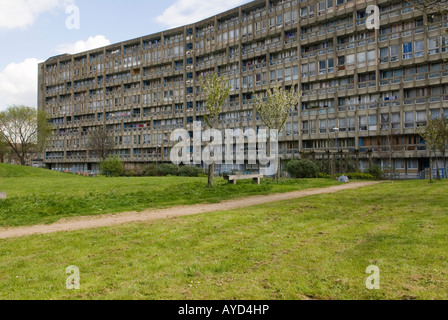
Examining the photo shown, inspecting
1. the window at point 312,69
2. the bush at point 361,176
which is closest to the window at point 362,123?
the window at point 312,69

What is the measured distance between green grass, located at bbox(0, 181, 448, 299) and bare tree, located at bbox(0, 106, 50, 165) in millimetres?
73525

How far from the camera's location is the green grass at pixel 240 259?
527cm

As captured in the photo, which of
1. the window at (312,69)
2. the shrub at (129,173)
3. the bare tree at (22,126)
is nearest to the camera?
the shrub at (129,173)

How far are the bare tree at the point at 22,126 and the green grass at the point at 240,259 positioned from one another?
73.5 m

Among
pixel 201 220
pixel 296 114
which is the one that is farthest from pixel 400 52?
pixel 201 220

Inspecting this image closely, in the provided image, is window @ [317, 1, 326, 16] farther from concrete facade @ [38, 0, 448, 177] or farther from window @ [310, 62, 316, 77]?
window @ [310, 62, 316, 77]

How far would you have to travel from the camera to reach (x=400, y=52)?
51.2m

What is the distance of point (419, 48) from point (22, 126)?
71.2m

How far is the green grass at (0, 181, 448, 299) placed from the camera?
5.27 metres

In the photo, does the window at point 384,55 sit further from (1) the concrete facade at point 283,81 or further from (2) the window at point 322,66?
(2) the window at point 322,66

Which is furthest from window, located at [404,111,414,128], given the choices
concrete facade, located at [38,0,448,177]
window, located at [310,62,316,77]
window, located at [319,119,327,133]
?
window, located at [310,62,316,77]

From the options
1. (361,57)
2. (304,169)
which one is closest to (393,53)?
(361,57)
